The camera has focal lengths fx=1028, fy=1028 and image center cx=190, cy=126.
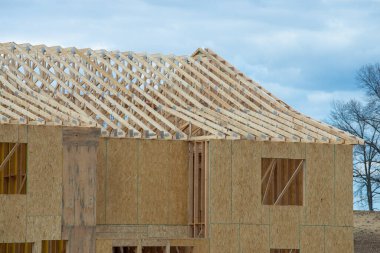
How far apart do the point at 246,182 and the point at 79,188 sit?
4.43 meters

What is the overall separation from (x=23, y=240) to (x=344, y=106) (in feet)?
88.6

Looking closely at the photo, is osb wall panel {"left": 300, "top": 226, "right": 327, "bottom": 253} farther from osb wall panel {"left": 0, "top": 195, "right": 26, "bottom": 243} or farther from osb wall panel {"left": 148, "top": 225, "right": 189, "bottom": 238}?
osb wall panel {"left": 0, "top": 195, "right": 26, "bottom": 243}

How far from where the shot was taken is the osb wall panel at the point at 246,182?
26.2 meters

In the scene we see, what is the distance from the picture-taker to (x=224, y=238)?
26.0 m

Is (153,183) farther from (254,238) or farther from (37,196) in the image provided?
(37,196)

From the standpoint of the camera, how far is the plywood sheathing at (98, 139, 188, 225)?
1032 inches

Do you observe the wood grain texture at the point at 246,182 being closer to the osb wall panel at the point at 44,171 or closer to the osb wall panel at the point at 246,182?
the osb wall panel at the point at 246,182

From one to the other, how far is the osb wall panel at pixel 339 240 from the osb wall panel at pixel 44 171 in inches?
288

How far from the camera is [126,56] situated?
31.4m

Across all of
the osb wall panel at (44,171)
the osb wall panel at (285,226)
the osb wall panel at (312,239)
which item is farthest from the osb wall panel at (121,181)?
the osb wall panel at (312,239)

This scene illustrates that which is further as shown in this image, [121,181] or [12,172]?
[12,172]

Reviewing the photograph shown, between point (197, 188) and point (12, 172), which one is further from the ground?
point (12, 172)

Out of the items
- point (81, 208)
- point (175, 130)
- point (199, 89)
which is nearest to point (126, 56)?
point (199, 89)

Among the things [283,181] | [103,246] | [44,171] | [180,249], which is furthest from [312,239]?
[44,171]
